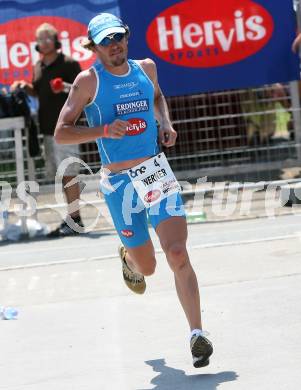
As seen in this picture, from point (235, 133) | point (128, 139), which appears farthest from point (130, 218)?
point (235, 133)

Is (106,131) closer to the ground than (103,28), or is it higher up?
closer to the ground

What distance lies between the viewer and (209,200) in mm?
11812

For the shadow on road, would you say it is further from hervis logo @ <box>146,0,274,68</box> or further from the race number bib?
hervis logo @ <box>146,0,274,68</box>

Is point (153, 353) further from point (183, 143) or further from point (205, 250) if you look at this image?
point (183, 143)

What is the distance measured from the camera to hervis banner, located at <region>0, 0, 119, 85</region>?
Result: 11469 mm

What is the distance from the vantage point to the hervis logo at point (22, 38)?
11500 mm

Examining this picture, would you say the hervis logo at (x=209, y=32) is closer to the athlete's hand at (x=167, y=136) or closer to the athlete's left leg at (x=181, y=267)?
the athlete's hand at (x=167, y=136)

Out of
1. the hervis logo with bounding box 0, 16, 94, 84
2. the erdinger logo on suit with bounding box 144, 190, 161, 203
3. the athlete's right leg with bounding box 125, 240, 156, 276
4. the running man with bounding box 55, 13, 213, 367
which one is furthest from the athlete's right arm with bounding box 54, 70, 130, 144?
the hervis logo with bounding box 0, 16, 94, 84

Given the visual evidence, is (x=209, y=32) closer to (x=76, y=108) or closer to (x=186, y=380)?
(x=76, y=108)

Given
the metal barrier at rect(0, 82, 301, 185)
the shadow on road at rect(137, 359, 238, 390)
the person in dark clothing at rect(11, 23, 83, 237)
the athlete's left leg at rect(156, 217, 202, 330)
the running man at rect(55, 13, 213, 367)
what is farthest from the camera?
the metal barrier at rect(0, 82, 301, 185)

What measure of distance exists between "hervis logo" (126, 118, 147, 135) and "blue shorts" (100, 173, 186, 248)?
0.87 ft

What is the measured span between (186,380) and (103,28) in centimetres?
208

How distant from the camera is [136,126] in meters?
6.00

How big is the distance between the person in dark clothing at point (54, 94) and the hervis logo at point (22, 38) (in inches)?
17.5
